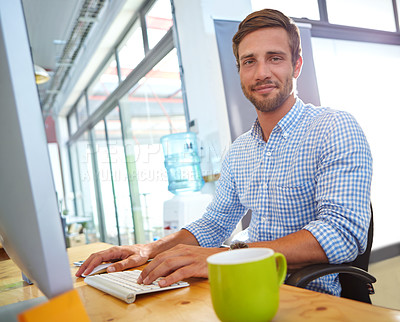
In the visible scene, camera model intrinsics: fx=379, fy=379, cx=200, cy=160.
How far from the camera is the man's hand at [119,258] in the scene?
1.02m

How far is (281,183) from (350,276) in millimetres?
335

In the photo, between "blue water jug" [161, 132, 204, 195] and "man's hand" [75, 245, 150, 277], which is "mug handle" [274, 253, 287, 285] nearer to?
"man's hand" [75, 245, 150, 277]

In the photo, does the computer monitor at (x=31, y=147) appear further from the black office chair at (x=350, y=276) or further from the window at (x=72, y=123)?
the window at (x=72, y=123)

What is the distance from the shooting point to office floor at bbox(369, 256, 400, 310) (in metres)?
2.84

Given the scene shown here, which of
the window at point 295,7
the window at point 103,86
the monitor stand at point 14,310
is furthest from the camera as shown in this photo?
the window at point 103,86

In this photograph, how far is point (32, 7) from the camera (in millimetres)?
4449

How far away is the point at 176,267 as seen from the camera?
0.80 metres

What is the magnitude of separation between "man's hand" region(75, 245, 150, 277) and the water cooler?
1.46m

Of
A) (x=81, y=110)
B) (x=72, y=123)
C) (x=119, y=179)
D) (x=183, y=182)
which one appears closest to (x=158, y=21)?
(x=183, y=182)

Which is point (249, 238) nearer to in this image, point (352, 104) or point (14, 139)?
point (14, 139)

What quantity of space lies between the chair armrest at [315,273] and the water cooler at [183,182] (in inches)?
68.3

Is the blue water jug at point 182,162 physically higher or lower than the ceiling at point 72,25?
lower

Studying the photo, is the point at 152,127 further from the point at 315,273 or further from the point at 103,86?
the point at 315,273

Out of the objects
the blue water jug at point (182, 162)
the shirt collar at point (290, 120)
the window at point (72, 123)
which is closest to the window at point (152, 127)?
the blue water jug at point (182, 162)
